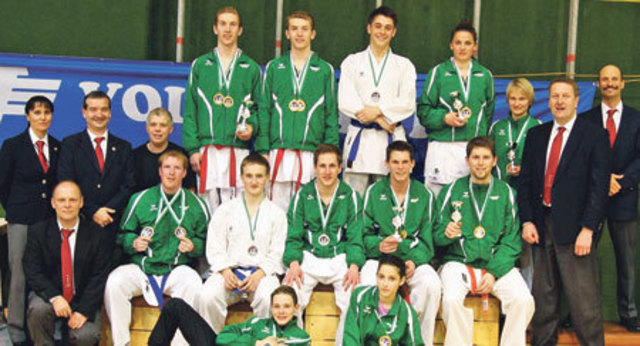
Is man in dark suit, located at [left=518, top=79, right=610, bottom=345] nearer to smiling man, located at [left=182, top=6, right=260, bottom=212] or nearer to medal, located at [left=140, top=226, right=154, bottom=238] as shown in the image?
smiling man, located at [left=182, top=6, right=260, bottom=212]

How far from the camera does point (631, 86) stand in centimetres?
789

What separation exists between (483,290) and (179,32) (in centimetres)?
394

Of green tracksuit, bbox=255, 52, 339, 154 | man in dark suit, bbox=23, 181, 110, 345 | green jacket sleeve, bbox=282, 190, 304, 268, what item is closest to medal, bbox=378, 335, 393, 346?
green jacket sleeve, bbox=282, 190, 304, 268

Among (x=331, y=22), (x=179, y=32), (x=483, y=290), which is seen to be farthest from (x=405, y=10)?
(x=483, y=290)

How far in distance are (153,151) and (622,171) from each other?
4007mm

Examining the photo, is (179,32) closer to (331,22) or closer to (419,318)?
(331,22)

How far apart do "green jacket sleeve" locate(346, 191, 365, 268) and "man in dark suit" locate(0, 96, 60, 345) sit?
2.41m

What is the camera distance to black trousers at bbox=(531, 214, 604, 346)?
18.2 ft

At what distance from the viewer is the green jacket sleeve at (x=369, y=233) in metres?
5.81

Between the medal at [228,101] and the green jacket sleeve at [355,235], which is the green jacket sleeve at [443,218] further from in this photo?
the medal at [228,101]

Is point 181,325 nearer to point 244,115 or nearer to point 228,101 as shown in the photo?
point 244,115

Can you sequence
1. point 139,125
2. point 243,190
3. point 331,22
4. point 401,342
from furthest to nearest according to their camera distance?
point 331,22 → point 139,125 → point 243,190 → point 401,342

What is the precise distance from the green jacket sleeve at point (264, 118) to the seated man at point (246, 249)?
0.36 m

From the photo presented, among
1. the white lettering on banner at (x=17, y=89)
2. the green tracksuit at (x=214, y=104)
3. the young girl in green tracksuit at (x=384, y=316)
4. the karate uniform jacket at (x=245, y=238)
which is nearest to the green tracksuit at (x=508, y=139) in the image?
the young girl in green tracksuit at (x=384, y=316)
